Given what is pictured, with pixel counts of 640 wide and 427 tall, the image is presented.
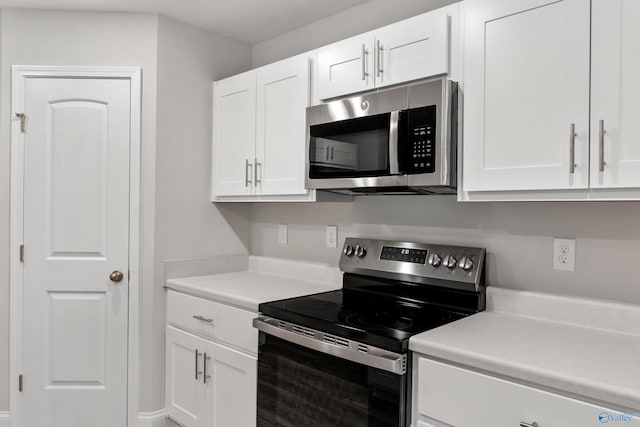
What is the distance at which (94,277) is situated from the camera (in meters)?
2.60

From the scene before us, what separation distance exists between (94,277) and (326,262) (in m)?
1.29

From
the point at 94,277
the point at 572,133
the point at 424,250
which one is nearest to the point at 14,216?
the point at 94,277

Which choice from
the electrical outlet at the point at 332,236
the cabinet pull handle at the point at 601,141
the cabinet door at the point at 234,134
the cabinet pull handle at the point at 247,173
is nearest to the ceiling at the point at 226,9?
the cabinet door at the point at 234,134

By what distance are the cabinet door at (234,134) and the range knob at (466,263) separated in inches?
46.8

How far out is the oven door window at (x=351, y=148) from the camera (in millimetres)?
1912

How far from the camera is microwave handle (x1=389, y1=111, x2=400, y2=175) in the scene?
1.83 meters

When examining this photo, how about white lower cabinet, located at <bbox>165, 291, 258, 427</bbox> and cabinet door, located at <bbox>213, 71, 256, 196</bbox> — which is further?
cabinet door, located at <bbox>213, 71, 256, 196</bbox>

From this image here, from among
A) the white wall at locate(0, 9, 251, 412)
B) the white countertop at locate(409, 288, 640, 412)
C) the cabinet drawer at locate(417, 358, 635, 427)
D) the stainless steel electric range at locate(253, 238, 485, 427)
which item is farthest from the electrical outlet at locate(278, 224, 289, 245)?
the cabinet drawer at locate(417, 358, 635, 427)

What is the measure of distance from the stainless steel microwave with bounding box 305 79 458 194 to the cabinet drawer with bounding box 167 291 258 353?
0.70 m

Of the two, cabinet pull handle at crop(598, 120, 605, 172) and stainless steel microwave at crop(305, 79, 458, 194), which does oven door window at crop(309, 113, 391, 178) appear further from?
cabinet pull handle at crop(598, 120, 605, 172)

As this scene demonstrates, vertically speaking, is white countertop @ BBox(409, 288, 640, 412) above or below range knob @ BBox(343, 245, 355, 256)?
below

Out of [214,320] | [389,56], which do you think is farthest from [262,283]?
[389,56]

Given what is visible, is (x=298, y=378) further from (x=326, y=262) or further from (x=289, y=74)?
(x=289, y=74)

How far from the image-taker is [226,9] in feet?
8.36
